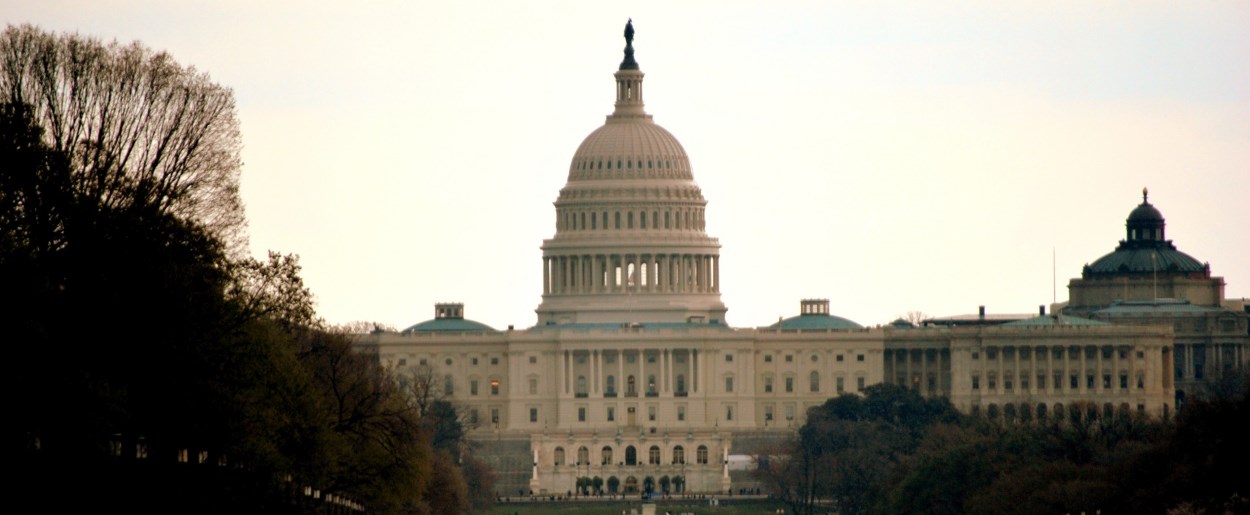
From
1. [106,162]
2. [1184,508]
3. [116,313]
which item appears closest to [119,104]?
[106,162]

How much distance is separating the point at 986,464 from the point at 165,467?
55.5 meters

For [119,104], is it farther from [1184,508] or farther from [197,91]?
[1184,508]

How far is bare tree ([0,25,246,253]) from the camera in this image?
110 m

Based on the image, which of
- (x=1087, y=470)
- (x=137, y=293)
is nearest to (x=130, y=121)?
Answer: (x=137, y=293)

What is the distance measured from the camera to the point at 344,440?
395ft

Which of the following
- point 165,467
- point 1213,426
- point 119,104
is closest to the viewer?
point 165,467

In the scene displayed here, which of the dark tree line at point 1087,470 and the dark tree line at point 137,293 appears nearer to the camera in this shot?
the dark tree line at point 137,293

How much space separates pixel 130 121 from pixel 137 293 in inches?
375

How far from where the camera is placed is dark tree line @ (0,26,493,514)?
98.4m

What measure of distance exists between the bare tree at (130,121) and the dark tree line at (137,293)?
6 centimetres

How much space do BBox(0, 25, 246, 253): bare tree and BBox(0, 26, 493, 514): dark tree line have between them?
0.06 m

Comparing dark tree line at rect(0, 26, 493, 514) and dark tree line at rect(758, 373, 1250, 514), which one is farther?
dark tree line at rect(758, 373, 1250, 514)

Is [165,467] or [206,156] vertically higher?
[206,156]

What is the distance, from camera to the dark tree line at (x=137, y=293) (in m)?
98.4
